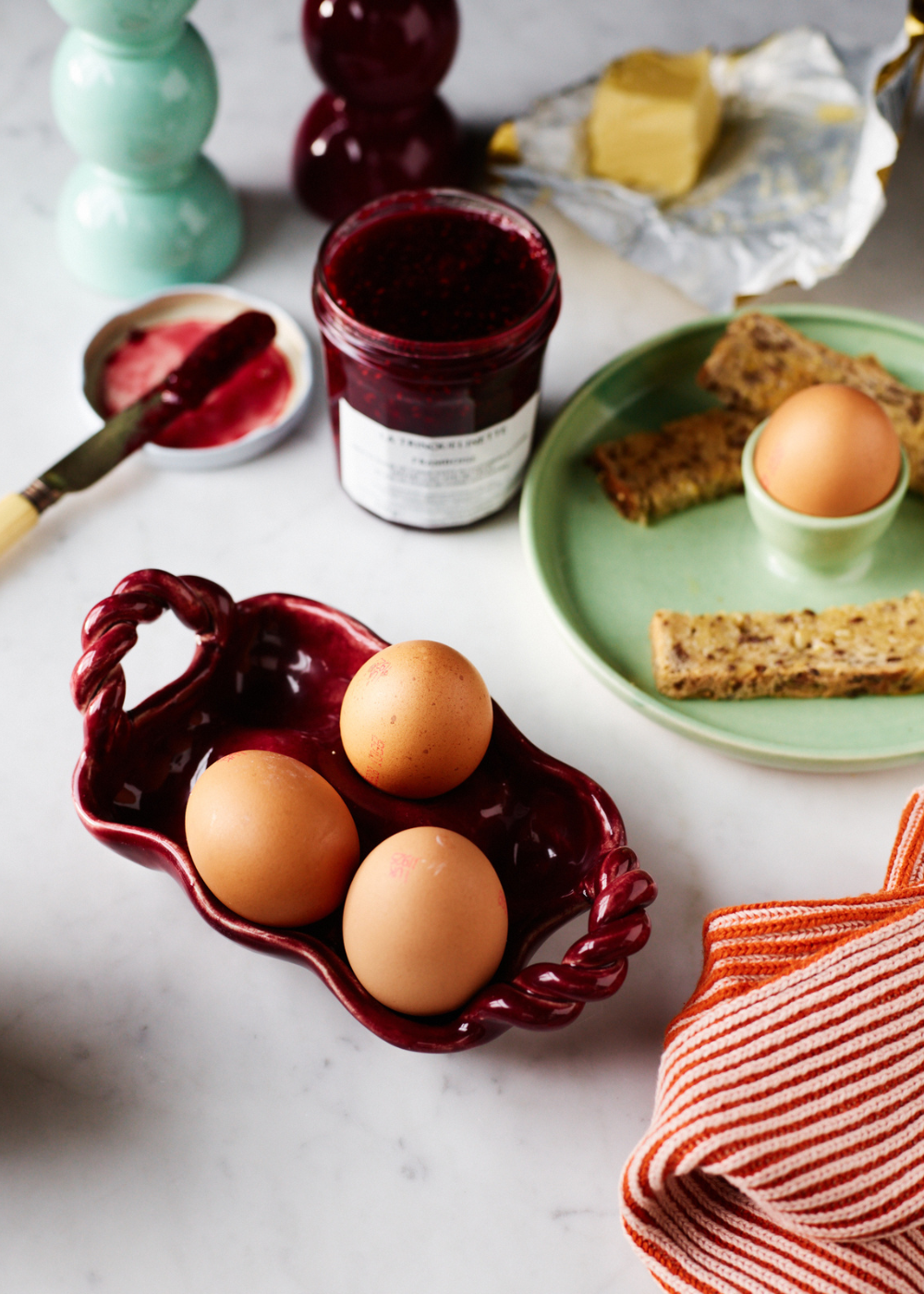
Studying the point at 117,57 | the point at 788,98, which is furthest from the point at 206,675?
the point at 788,98

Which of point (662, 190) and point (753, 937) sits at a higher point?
point (662, 190)

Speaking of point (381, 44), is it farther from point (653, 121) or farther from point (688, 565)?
point (688, 565)

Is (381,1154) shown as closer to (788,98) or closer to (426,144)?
(426,144)

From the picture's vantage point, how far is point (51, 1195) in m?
0.67

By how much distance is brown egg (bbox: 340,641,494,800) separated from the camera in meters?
0.68

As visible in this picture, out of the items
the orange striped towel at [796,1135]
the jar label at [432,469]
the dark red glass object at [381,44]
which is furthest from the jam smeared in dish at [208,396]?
the orange striped towel at [796,1135]

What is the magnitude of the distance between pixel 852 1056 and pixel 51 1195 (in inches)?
18.9

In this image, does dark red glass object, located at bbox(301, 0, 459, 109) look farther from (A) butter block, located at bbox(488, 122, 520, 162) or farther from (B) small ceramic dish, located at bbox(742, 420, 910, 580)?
(B) small ceramic dish, located at bbox(742, 420, 910, 580)

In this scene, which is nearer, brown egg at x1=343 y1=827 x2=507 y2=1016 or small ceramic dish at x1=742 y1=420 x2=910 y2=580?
brown egg at x1=343 y1=827 x2=507 y2=1016

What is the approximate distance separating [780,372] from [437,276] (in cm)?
35

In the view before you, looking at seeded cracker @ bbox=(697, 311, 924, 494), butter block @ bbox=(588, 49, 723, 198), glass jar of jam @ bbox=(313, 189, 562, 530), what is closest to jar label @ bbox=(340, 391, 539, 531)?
glass jar of jam @ bbox=(313, 189, 562, 530)

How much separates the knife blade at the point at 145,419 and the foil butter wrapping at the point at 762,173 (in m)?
0.40

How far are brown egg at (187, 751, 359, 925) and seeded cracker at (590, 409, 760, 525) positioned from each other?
1.52ft

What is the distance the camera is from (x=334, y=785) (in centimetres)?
72
